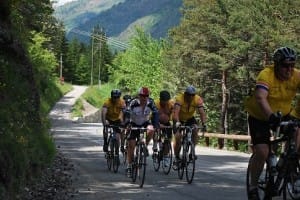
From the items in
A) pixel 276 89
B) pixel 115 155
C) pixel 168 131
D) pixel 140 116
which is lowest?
pixel 115 155

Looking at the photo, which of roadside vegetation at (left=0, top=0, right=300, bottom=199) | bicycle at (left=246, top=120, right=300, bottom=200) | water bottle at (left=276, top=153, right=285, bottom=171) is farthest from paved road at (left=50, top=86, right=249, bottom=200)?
water bottle at (left=276, top=153, right=285, bottom=171)

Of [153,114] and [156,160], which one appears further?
[156,160]

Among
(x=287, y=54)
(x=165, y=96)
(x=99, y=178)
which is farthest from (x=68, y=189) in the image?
(x=287, y=54)

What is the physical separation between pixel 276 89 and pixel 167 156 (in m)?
6.93

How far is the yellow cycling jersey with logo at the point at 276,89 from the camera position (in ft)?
23.1

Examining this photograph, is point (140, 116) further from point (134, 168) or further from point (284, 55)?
point (284, 55)

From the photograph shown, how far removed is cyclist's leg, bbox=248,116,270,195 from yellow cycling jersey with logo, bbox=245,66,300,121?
0.10 metres

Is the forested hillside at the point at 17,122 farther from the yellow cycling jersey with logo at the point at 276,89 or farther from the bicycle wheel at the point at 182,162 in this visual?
the yellow cycling jersey with logo at the point at 276,89

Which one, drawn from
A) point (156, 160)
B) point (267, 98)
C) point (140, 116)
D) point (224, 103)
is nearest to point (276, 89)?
point (267, 98)

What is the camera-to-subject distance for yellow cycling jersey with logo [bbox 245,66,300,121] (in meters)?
7.03

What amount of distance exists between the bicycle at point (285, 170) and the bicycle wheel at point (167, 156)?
624 cm

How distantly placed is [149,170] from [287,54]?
820cm

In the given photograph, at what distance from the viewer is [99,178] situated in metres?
13.1

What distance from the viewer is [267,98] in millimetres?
7180
